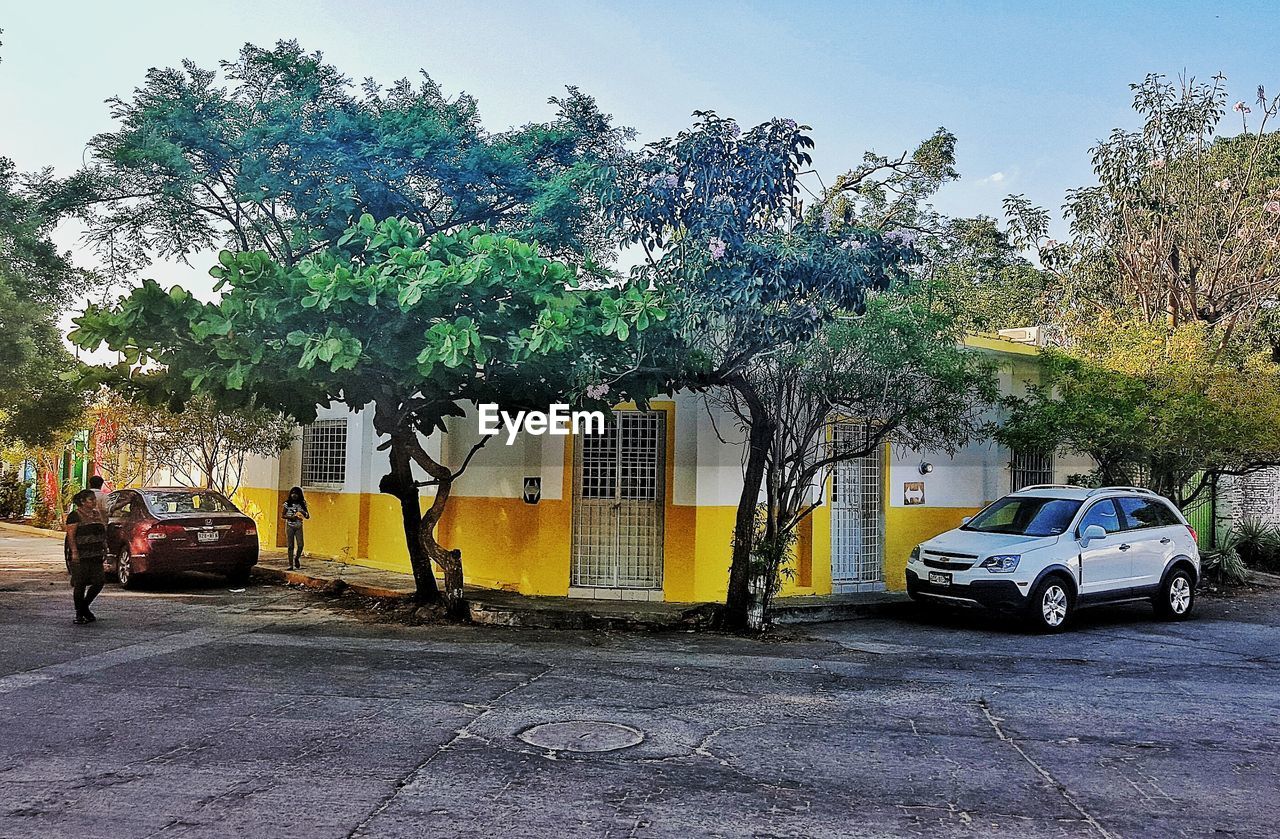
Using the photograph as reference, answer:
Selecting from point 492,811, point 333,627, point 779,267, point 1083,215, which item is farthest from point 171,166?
point 1083,215

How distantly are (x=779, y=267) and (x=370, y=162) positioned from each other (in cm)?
516

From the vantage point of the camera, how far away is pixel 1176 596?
12.6 metres

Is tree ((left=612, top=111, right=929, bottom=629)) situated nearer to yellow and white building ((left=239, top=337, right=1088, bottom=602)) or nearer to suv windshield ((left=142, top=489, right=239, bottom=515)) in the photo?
yellow and white building ((left=239, top=337, right=1088, bottom=602))

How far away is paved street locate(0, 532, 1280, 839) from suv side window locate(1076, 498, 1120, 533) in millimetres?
1414

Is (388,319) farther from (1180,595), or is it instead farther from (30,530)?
(30,530)

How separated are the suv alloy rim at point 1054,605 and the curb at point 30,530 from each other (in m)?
21.9

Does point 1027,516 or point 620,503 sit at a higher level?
point 620,503

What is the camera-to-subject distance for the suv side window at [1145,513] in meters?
12.3

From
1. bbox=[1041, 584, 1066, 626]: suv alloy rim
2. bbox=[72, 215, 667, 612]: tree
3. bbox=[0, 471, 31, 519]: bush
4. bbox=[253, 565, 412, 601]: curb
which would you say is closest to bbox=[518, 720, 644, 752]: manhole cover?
bbox=[72, 215, 667, 612]: tree

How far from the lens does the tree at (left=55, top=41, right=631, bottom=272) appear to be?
11297mm

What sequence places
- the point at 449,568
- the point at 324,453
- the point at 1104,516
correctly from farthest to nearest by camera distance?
1. the point at 324,453
2. the point at 1104,516
3. the point at 449,568

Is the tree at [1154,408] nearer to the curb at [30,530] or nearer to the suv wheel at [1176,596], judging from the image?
the suv wheel at [1176,596]

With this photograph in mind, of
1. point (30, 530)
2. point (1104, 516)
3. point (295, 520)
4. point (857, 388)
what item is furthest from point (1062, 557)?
point (30, 530)

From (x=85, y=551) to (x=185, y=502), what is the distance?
4.08 meters
